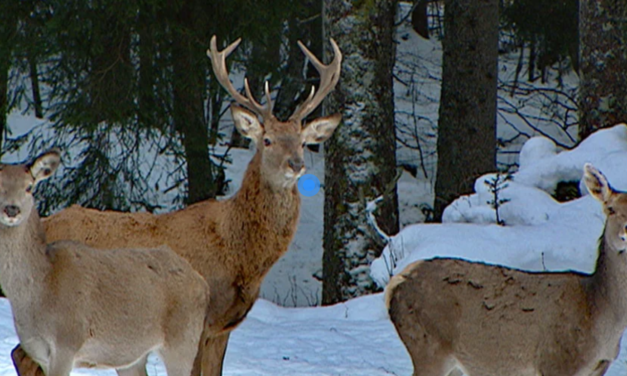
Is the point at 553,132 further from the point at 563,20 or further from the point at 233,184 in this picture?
the point at 233,184

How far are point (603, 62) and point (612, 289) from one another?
4.72 meters

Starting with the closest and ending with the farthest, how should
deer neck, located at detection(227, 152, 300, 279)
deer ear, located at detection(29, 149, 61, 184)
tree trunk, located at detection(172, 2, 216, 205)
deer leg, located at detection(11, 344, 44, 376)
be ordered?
deer ear, located at detection(29, 149, 61, 184)
deer leg, located at detection(11, 344, 44, 376)
deer neck, located at detection(227, 152, 300, 279)
tree trunk, located at detection(172, 2, 216, 205)

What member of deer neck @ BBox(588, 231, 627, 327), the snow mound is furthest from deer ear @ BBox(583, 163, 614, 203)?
the snow mound

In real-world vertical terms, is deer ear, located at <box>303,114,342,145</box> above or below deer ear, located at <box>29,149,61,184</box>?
below

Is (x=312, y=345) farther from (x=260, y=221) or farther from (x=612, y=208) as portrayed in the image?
(x=612, y=208)

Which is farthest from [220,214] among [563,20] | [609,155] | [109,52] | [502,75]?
[502,75]

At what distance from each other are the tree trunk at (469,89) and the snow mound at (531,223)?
7.11ft

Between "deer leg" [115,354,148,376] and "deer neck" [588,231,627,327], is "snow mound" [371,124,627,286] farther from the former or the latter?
"deer leg" [115,354,148,376]

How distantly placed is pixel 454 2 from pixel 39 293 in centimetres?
829

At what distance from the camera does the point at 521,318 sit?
6043 millimetres

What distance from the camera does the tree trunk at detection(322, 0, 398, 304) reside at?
11.0 metres

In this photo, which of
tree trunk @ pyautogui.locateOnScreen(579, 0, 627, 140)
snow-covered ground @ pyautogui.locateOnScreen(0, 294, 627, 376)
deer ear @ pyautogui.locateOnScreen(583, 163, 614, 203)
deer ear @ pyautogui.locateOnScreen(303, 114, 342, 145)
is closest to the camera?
deer ear @ pyautogui.locateOnScreen(583, 163, 614, 203)

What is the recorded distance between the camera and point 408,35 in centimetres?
2353

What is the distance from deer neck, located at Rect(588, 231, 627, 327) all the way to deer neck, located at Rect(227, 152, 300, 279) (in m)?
2.31
